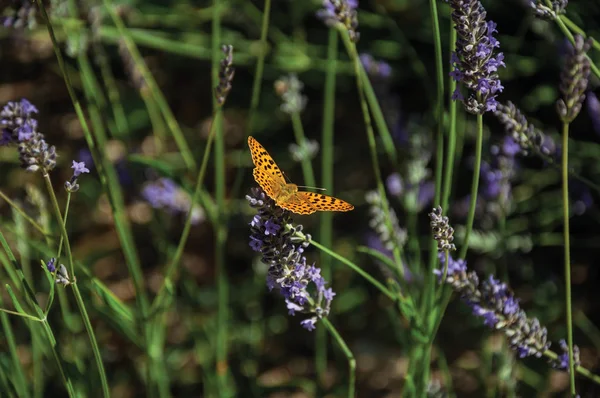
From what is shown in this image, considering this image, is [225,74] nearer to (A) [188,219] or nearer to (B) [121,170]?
(A) [188,219]

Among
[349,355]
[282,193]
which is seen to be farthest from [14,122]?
[349,355]

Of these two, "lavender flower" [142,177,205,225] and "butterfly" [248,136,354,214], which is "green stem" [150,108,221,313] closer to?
"butterfly" [248,136,354,214]

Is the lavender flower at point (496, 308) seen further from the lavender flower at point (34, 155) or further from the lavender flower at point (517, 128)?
the lavender flower at point (34, 155)

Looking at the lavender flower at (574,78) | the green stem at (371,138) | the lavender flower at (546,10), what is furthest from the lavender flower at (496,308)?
the lavender flower at (546,10)

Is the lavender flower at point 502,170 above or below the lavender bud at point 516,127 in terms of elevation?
below

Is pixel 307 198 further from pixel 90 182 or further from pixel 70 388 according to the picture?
pixel 90 182

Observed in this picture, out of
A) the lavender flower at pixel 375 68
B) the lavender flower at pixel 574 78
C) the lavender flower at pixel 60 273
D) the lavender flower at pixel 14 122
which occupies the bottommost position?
the lavender flower at pixel 60 273

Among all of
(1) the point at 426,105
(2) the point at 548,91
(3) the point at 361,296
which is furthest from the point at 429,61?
(3) the point at 361,296
